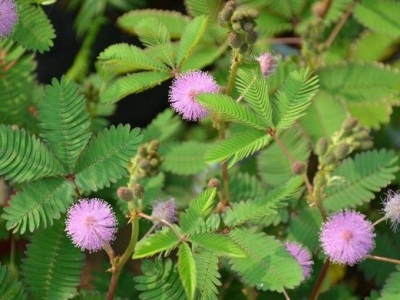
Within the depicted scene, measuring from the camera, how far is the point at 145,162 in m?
1.14

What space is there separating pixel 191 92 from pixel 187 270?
27cm

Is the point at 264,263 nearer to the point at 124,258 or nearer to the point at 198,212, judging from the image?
the point at 198,212


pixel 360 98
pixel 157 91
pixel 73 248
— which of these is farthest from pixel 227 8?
pixel 157 91

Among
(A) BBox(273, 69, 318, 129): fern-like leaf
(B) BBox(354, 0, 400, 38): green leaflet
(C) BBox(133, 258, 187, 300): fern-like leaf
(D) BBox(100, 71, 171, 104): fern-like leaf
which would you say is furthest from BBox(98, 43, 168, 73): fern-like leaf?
(B) BBox(354, 0, 400, 38): green leaflet

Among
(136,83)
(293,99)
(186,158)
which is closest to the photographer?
(293,99)

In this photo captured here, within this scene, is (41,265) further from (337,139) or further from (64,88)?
(337,139)

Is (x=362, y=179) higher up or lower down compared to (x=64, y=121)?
lower down

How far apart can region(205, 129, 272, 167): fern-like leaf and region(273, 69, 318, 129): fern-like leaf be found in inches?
1.5

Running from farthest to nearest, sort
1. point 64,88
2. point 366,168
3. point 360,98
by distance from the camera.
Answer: point 360,98 < point 366,168 < point 64,88

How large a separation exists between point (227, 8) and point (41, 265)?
0.52 metres

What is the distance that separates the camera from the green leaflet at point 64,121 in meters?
1.10

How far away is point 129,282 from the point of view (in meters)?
1.33

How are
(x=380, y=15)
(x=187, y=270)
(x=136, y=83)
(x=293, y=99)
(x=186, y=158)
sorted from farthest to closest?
1. (x=380, y=15)
2. (x=186, y=158)
3. (x=136, y=83)
4. (x=293, y=99)
5. (x=187, y=270)

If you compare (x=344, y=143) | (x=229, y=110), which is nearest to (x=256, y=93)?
(x=229, y=110)
